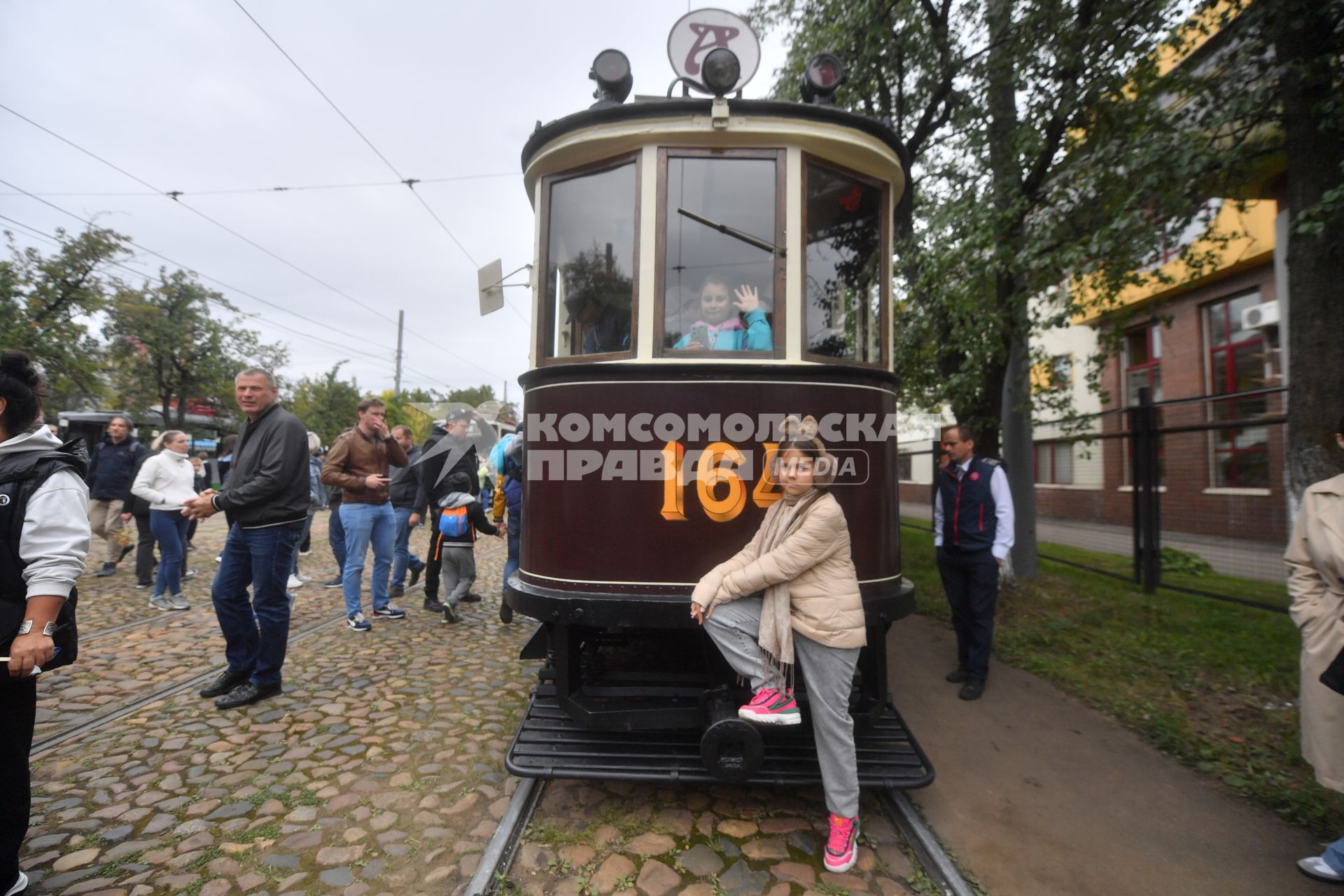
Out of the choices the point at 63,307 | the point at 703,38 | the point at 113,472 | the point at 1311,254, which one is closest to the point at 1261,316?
the point at 1311,254

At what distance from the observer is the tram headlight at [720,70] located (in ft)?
9.64

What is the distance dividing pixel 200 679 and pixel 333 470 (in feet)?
5.51

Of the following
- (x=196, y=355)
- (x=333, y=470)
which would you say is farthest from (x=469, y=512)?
(x=196, y=355)

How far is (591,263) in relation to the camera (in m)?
3.18

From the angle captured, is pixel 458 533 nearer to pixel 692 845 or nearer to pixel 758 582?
pixel 692 845

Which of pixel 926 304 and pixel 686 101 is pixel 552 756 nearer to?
pixel 686 101

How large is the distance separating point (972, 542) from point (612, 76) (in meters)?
3.49

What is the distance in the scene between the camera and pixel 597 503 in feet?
9.48

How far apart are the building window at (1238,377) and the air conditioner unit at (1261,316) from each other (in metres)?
0.52

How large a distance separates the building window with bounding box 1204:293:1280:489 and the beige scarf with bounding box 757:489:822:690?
6.54m

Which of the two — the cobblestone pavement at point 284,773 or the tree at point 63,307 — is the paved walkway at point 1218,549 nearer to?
the cobblestone pavement at point 284,773

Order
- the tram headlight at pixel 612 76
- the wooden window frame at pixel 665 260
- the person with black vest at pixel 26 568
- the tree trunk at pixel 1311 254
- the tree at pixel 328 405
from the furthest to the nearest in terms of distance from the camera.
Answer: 1. the tree at pixel 328 405
2. the tree trunk at pixel 1311 254
3. the tram headlight at pixel 612 76
4. the wooden window frame at pixel 665 260
5. the person with black vest at pixel 26 568

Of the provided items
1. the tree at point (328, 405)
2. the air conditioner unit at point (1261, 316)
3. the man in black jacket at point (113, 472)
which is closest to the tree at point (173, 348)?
the tree at point (328, 405)

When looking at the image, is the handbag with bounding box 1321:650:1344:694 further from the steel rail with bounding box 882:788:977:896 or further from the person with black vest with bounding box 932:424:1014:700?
the person with black vest with bounding box 932:424:1014:700
